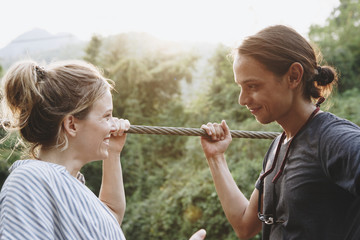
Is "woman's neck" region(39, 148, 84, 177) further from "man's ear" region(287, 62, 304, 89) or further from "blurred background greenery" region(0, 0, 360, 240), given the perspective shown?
"blurred background greenery" region(0, 0, 360, 240)

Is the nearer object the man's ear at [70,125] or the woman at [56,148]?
the woman at [56,148]

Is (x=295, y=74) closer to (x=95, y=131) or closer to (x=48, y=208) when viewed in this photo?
(x=95, y=131)

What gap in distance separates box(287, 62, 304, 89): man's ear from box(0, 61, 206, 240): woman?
55 centimetres

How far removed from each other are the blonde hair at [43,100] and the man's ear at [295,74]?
62 cm

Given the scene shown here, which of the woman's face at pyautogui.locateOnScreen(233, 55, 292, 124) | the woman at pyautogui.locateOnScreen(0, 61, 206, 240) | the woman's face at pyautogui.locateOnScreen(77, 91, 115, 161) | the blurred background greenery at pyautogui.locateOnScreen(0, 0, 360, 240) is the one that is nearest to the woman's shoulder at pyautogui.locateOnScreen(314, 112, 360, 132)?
the woman's face at pyautogui.locateOnScreen(233, 55, 292, 124)

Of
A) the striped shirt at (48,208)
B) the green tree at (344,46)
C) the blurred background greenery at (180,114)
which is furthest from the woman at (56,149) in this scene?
the green tree at (344,46)

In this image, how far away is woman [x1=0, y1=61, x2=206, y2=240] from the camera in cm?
81

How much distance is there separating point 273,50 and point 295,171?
1.25ft

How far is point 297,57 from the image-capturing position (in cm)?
108

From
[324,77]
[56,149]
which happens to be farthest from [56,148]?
[324,77]

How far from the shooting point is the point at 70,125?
102 centimetres

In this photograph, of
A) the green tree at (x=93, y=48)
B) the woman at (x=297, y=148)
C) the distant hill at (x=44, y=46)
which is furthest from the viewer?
the distant hill at (x=44, y=46)

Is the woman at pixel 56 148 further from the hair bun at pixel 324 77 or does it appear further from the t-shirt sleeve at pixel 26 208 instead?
the hair bun at pixel 324 77

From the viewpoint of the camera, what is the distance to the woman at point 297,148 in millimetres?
887
